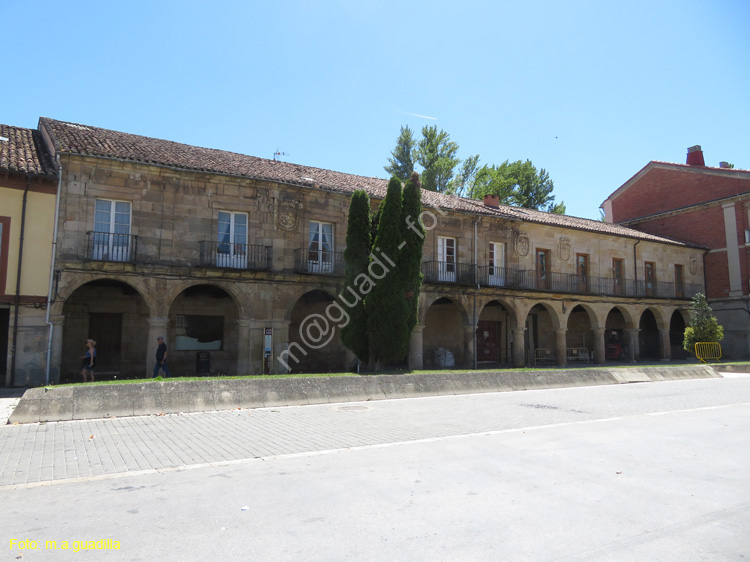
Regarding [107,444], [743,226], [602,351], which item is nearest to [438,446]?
[107,444]

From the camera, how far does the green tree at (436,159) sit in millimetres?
40062

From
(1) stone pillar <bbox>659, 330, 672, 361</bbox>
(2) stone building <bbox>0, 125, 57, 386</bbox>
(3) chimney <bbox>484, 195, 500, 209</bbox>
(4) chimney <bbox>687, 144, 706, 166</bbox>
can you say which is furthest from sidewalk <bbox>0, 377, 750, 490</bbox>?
(4) chimney <bbox>687, 144, 706, 166</bbox>

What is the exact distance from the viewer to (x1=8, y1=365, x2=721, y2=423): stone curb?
9.48 metres

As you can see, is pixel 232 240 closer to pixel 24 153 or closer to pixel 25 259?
pixel 25 259

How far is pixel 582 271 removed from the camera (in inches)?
1111

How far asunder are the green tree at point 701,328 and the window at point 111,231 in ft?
87.6

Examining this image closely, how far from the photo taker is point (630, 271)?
1164 inches

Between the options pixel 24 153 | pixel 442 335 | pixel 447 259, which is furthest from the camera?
pixel 442 335

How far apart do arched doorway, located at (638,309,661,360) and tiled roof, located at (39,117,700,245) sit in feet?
43.5

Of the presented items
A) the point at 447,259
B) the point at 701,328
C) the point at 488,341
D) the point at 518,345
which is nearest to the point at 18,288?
the point at 447,259

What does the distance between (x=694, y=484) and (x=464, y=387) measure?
884cm

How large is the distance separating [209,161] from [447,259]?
10987mm

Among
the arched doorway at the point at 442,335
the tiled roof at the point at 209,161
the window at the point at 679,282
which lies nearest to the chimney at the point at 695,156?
the window at the point at 679,282

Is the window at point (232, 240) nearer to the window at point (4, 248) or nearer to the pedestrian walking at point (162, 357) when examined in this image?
the pedestrian walking at point (162, 357)
